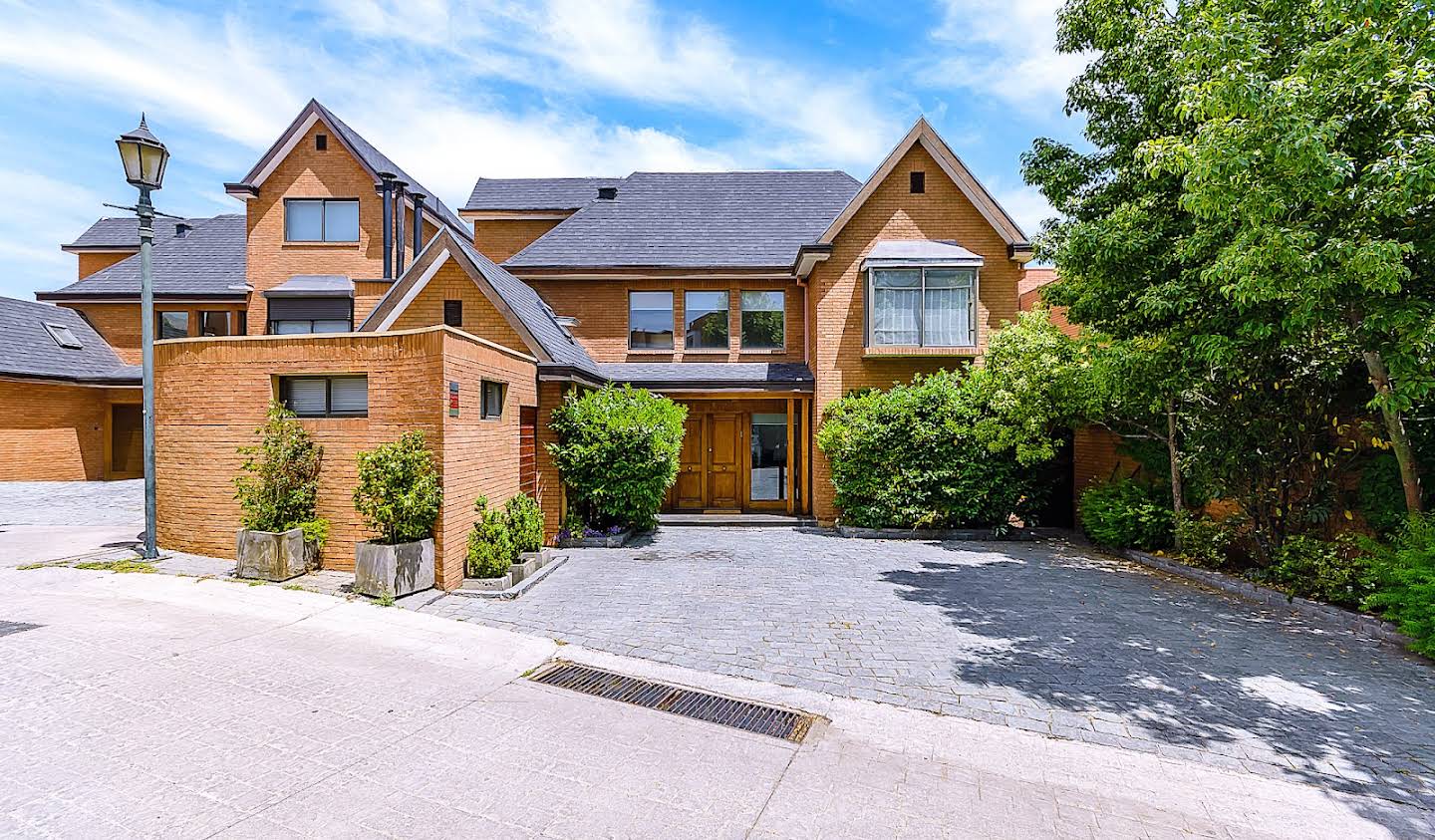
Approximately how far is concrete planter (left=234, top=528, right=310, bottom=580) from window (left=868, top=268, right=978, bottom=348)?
11688mm

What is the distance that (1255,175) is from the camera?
6699 mm

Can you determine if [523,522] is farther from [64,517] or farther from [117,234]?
[117,234]

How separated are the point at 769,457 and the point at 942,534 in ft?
15.3

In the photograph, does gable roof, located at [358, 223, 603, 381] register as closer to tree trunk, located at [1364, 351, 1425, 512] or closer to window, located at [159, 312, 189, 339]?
tree trunk, located at [1364, 351, 1425, 512]

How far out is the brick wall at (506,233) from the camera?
850 inches

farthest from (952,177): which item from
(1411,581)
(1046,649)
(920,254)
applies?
(1046,649)

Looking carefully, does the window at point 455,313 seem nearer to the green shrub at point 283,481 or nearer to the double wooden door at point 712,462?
the green shrub at point 283,481

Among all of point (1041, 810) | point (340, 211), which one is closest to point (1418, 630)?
point (1041, 810)

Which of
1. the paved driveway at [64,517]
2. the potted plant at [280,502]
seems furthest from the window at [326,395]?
the paved driveway at [64,517]

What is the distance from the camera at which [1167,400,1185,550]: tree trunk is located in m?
10.7

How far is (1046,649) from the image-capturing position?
6.66 metres

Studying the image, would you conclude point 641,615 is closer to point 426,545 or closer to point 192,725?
point 426,545

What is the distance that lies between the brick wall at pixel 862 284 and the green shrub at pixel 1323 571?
24.3 ft

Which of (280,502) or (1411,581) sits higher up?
(280,502)
